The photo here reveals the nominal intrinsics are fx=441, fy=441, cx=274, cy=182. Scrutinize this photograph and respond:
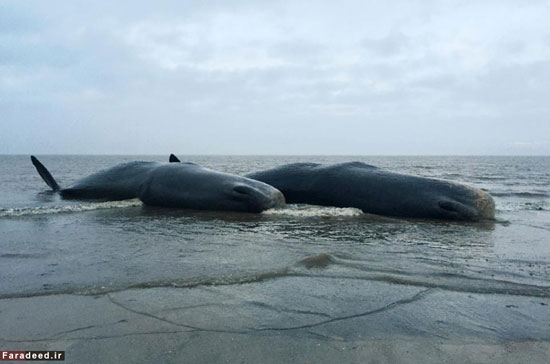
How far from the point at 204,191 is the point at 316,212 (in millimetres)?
2813

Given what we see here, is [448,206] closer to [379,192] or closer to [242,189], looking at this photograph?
[379,192]

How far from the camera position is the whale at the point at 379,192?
9734mm

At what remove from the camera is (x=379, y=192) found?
10.5 meters

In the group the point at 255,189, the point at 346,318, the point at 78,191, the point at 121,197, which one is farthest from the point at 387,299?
the point at 78,191

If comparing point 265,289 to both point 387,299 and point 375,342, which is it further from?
point 375,342

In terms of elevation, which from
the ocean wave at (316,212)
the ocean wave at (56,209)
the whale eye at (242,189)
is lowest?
the ocean wave at (56,209)

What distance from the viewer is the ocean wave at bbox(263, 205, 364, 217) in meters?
9.65

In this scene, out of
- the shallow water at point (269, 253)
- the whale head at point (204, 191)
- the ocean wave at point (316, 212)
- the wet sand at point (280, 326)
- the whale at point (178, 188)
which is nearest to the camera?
the wet sand at point (280, 326)

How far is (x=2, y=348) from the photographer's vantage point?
9.14ft

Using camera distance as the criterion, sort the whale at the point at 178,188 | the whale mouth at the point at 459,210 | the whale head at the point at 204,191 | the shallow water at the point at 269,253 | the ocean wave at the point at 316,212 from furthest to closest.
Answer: the whale at the point at 178,188 < the whale head at the point at 204,191 < the ocean wave at the point at 316,212 < the whale mouth at the point at 459,210 < the shallow water at the point at 269,253

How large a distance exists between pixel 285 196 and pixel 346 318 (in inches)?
331

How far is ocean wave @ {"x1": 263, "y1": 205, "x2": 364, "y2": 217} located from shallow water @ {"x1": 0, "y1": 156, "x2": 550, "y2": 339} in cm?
12

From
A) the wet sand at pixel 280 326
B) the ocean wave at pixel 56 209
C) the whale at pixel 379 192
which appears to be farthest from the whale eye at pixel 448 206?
the ocean wave at pixel 56 209

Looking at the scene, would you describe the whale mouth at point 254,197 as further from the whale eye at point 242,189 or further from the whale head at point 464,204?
the whale head at point 464,204
